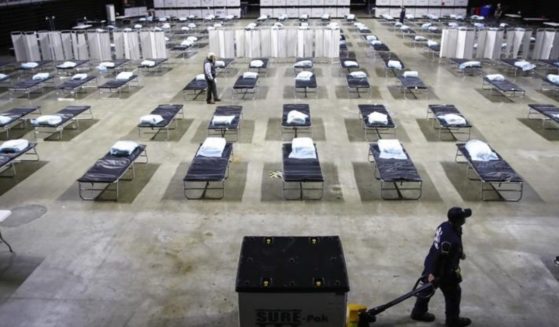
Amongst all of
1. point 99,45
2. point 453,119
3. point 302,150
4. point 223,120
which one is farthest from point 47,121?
point 99,45

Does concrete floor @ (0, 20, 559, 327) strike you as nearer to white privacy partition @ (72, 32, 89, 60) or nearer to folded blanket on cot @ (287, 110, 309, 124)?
folded blanket on cot @ (287, 110, 309, 124)

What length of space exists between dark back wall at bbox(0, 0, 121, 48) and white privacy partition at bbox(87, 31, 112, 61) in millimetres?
6418

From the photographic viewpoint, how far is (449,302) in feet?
17.2

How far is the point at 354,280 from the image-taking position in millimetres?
6406

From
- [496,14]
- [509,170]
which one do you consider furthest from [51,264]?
[496,14]

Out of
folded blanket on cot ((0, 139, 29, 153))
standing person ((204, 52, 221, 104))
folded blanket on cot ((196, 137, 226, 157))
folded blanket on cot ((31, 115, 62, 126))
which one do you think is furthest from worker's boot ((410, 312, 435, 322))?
standing person ((204, 52, 221, 104))

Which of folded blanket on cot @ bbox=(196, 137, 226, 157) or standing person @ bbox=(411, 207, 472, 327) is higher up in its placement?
standing person @ bbox=(411, 207, 472, 327)

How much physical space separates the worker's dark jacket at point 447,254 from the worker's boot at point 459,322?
62cm

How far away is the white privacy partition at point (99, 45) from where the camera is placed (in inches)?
822

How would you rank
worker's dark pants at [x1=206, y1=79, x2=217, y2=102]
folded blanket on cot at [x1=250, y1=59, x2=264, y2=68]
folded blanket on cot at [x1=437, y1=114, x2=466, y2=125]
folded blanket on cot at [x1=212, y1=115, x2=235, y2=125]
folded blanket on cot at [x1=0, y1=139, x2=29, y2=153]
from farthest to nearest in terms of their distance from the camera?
folded blanket on cot at [x1=250, y1=59, x2=264, y2=68] < worker's dark pants at [x1=206, y1=79, x2=217, y2=102] < folded blanket on cot at [x1=212, y1=115, x2=235, y2=125] < folded blanket on cot at [x1=437, y1=114, x2=466, y2=125] < folded blanket on cot at [x1=0, y1=139, x2=29, y2=153]

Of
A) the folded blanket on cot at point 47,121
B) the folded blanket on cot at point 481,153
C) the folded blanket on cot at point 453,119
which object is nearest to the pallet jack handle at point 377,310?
the folded blanket on cot at point 481,153

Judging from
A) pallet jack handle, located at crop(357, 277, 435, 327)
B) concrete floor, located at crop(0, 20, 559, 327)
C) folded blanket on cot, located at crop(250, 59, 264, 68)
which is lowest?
concrete floor, located at crop(0, 20, 559, 327)

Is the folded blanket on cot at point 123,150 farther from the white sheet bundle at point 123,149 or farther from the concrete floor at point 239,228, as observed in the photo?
the concrete floor at point 239,228

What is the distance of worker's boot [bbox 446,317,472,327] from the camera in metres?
5.34
